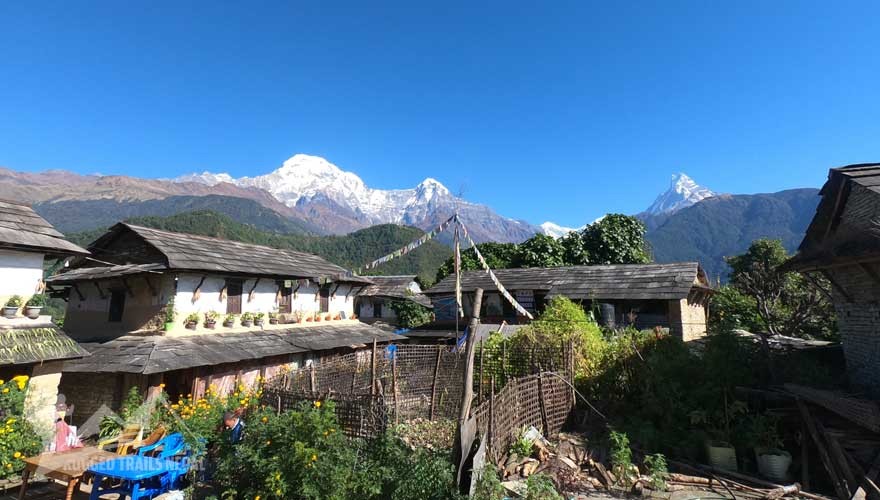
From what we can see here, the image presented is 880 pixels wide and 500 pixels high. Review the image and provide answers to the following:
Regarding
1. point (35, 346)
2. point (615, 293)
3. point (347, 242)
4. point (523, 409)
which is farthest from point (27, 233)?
point (347, 242)

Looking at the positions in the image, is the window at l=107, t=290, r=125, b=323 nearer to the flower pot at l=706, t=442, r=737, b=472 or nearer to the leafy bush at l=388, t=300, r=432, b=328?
the flower pot at l=706, t=442, r=737, b=472

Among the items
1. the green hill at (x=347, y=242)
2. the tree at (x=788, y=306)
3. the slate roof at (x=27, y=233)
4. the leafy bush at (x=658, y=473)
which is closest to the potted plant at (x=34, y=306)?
the slate roof at (x=27, y=233)

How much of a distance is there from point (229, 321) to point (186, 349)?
8.31 feet

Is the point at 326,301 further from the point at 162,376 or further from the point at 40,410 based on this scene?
the point at 40,410

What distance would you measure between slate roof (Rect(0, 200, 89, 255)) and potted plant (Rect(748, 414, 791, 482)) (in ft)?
49.9

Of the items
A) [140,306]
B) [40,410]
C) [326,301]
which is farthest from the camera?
[326,301]

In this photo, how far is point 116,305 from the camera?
14.7 m

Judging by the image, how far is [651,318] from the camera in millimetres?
19594

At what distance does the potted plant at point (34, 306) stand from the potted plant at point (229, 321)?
566 centimetres

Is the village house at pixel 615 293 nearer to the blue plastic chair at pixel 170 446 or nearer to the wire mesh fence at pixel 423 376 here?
the wire mesh fence at pixel 423 376

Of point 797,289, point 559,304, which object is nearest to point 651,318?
point 559,304

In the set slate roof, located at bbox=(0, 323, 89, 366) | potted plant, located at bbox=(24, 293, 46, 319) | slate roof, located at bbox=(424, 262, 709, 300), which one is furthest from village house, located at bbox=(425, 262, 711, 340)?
potted plant, located at bbox=(24, 293, 46, 319)

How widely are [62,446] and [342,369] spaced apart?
6364 millimetres

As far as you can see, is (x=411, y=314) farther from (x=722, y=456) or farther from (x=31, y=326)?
(x=722, y=456)
